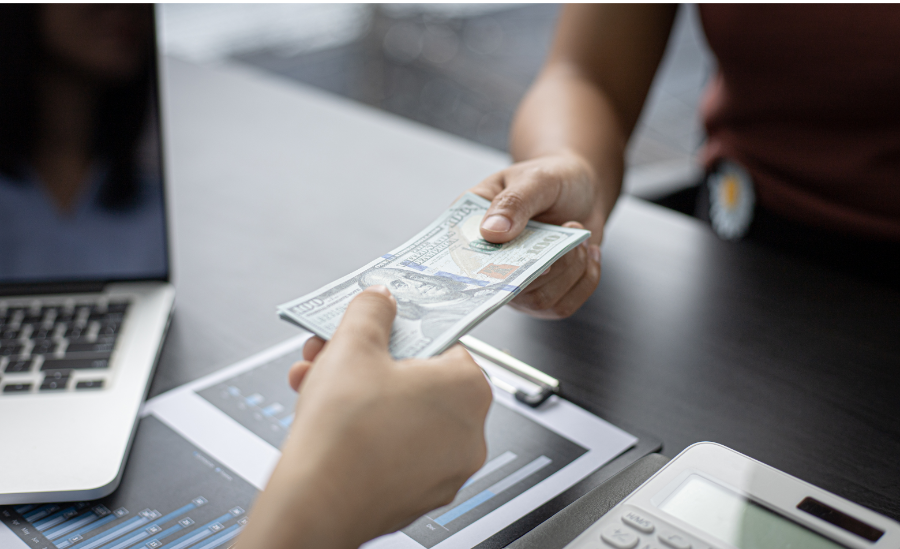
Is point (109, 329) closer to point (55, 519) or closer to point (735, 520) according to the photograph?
point (55, 519)

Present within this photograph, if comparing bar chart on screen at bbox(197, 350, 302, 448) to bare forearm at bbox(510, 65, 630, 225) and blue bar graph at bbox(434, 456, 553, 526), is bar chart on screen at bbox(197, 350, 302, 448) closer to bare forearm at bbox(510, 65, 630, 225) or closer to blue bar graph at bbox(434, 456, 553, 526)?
blue bar graph at bbox(434, 456, 553, 526)

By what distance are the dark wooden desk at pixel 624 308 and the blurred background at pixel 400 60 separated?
6.45ft

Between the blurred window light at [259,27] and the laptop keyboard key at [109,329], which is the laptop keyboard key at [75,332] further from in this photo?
the blurred window light at [259,27]

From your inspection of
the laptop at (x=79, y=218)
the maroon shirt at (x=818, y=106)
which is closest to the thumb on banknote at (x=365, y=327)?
the laptop at (x=79, y=218)

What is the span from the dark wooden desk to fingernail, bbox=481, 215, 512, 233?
0.15 meters

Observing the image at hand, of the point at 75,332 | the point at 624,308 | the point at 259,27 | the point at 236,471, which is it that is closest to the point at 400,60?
the point at 259,27

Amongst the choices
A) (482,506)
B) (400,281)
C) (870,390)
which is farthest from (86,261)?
(870,390)

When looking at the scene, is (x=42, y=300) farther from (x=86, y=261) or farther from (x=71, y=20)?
(x=71, y=20)

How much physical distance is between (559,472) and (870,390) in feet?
1.08

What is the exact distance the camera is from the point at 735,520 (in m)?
0.42

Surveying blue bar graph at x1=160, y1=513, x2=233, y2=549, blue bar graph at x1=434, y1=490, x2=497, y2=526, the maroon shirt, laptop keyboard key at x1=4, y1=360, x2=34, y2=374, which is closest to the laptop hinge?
laptop keyboard key at x1=4, y1=360, x2=34, y2=374

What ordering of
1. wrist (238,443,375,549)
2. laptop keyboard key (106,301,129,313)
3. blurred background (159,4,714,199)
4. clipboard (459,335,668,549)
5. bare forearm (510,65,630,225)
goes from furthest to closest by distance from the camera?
blurred background (159,4,714,199)
bare forearm (510,65,630,225)
laptop keyboard key (106,301,129,313)
clipboard (459,335,668,549)
wrist (238,443,375,549)

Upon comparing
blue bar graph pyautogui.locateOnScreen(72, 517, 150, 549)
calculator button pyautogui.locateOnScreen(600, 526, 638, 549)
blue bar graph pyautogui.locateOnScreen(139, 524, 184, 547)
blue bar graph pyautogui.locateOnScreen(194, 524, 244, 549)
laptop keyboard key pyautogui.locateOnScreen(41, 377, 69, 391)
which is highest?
calculator button pyautogui.locateOnScreen(600, 526, 638, 549)

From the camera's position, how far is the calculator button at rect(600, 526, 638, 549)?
41 cm
